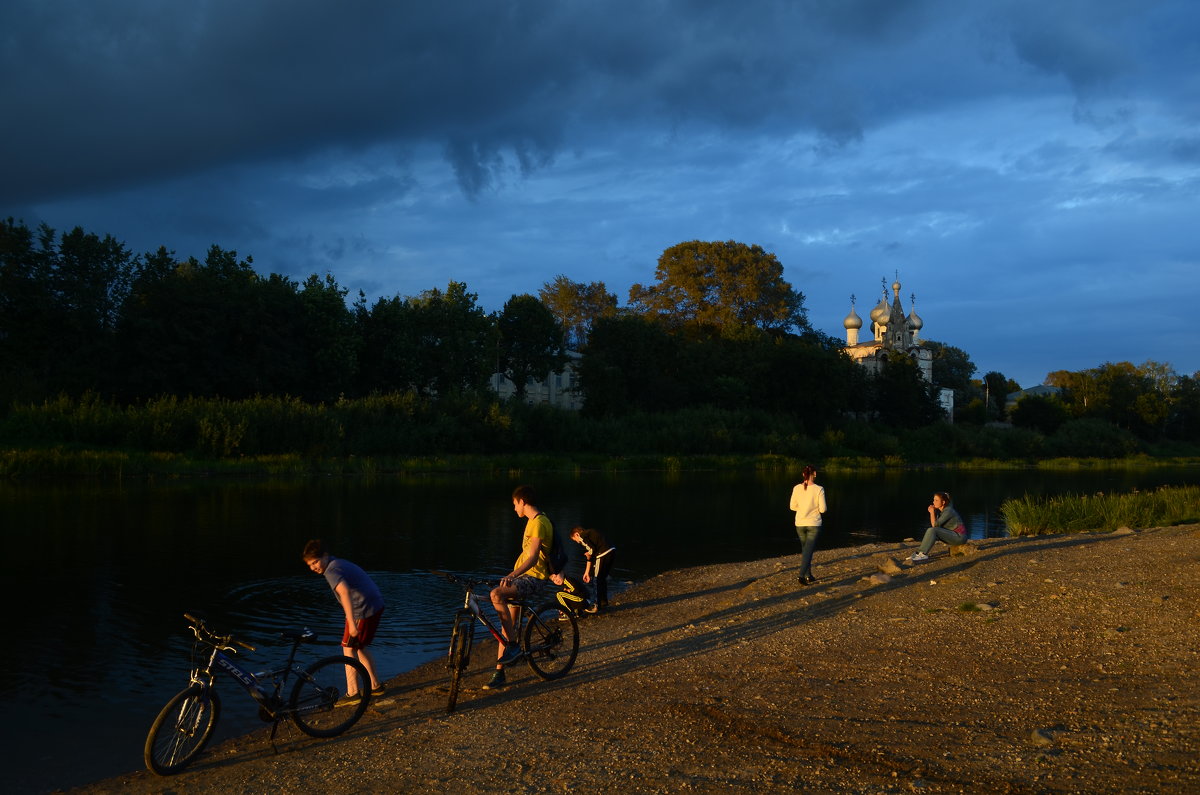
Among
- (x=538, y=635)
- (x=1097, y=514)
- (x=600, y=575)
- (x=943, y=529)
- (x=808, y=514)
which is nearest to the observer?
(x=538, y=635)

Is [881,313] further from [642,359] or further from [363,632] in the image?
[363,632]

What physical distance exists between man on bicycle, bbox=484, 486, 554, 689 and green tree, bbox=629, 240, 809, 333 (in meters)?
90.5

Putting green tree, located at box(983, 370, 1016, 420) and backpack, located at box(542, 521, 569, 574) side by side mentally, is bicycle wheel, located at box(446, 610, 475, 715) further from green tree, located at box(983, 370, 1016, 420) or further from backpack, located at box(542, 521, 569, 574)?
green tree, located at box(983, 370, 1016, 420)

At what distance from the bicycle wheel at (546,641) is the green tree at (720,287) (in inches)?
3579

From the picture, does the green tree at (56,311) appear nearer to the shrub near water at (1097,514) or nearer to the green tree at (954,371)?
the shrub near water at (1097,514)

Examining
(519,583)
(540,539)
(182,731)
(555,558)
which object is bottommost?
(182,731)

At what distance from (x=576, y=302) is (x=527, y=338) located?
2981 centimetres

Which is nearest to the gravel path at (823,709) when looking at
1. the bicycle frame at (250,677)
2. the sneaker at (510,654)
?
the sneaker at (510,654)

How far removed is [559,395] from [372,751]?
90.5m

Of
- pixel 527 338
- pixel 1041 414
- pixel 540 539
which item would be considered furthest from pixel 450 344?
pixel 1041 414

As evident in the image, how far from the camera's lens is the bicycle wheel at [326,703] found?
9023 mm

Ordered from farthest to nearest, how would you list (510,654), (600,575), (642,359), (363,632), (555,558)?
(642,359)
(600,575)
(555,558)
(510,654)
(363,632)

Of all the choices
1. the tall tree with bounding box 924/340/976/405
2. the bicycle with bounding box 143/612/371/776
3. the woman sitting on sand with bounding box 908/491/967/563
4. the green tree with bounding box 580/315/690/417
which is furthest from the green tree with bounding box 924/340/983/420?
the bicycle with bounding box 143/612/371/776

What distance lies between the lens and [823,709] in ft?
30.8
